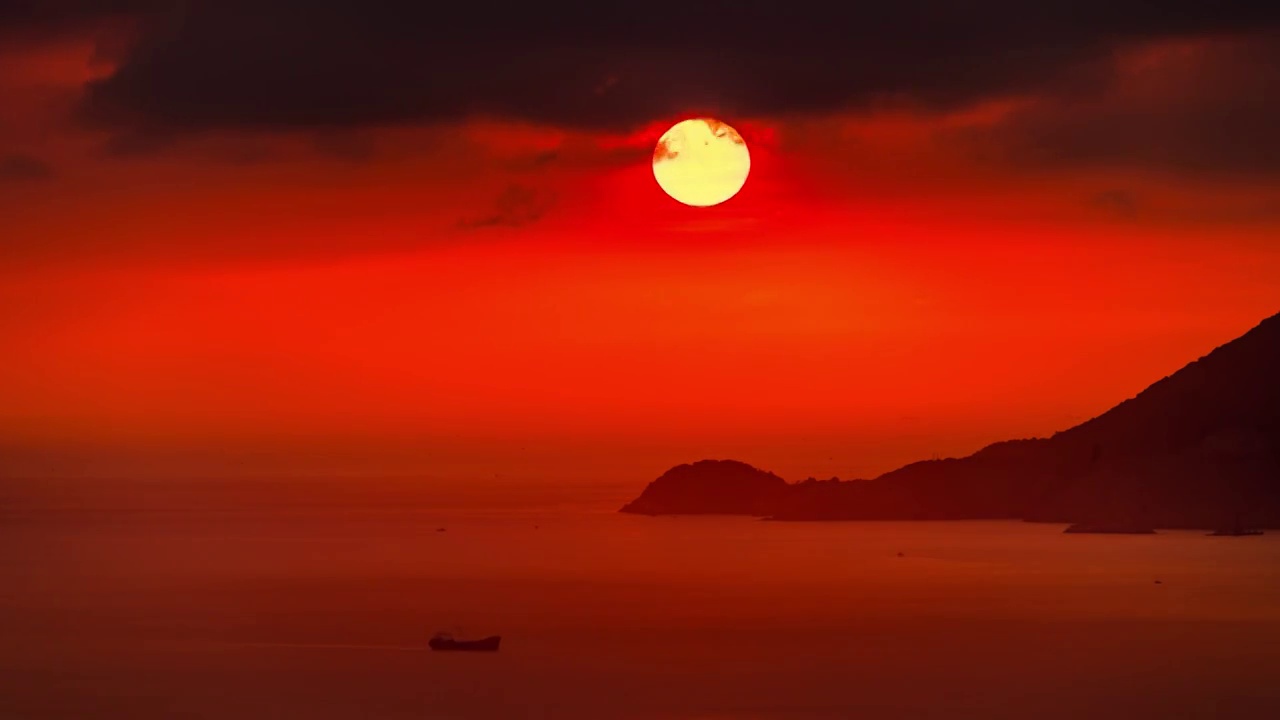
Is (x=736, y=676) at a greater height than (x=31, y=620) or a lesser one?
lesser

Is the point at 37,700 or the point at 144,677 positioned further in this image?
the point at 144,677

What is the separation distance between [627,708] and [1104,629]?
60.6 meters

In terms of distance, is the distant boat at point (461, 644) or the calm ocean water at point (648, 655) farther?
the distant boat at point (461, 644)

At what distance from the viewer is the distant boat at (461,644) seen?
126250mm

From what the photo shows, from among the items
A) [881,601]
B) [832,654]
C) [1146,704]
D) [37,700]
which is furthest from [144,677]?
[881,601]

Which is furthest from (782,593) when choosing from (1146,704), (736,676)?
(1146,704)

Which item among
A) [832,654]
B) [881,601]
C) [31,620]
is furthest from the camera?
[881,601]

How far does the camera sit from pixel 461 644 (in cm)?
12675

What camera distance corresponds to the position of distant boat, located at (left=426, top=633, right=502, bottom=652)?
126 metres

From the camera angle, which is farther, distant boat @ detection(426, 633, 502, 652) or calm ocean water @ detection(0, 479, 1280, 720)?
distant boat @ detection(426, 633, 502, 652)

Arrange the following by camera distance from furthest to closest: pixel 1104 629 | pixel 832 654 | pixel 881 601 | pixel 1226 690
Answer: pixel 881 601 < pixel 1104 629 < pixel 832 654 < pixel 1226 690

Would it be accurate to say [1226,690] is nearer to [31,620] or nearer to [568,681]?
[568,681]

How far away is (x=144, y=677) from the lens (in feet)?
373

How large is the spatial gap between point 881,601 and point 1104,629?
36.9 metres
